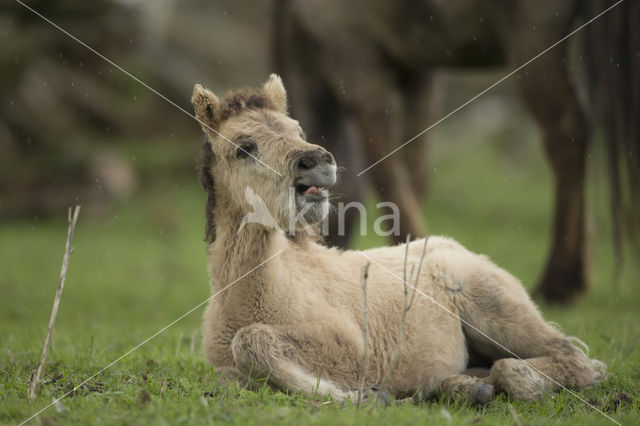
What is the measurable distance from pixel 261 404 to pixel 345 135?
5.89 m

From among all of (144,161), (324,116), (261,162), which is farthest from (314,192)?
(144,161)

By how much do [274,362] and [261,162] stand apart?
1182mm

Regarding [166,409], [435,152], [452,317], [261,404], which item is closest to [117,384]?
[166,409]

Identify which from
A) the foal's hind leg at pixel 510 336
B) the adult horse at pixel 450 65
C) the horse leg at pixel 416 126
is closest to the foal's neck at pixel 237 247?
the foal's hind leg at pixel 510 336

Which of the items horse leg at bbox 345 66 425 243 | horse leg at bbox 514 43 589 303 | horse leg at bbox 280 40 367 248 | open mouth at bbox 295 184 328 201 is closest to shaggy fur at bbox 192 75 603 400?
open mouth at bbox 295 184 328 201

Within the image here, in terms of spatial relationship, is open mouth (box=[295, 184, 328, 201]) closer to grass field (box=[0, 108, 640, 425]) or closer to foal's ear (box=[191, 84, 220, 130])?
foal's ear (box=[191, 84, 220, 130])

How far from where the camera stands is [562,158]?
23.9ft

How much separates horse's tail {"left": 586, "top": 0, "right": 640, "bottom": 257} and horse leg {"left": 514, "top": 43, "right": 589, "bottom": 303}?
29cm

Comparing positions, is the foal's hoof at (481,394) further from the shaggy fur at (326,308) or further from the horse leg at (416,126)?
the horse leg at (416,126)

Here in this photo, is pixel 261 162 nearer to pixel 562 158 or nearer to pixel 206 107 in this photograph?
pixel 206 107

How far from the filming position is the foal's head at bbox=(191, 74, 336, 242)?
13.7ft

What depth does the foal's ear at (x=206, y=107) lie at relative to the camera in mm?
4621

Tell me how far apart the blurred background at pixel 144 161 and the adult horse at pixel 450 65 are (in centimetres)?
67

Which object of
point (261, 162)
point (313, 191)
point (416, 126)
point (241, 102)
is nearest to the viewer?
point (313, 191)
